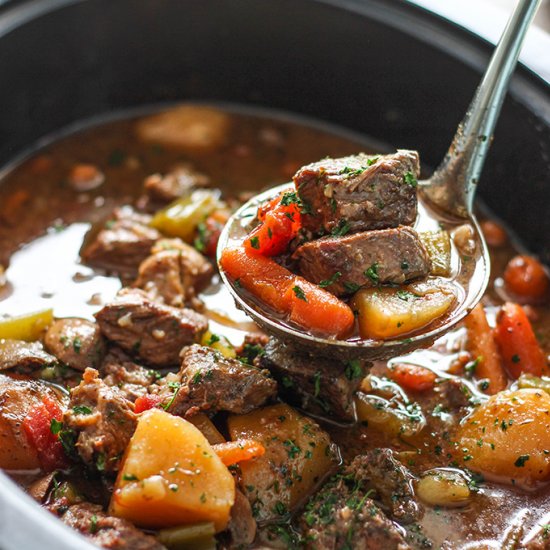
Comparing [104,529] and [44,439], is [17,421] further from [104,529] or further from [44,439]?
[104,529]

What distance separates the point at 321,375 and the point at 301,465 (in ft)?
1.16

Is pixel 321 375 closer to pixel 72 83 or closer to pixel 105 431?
pixel 105 431

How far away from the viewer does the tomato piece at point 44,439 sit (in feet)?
10.5

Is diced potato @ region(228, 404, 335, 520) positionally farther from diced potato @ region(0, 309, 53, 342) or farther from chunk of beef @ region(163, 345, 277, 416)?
diced potato @ region(0, 309, 53, 342)

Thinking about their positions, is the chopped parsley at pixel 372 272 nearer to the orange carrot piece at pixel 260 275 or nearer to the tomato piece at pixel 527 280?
the orange carrot piece at pixel 260 275

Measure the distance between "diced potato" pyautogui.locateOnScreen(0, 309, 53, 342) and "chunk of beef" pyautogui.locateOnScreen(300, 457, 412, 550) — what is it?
4.72 feet

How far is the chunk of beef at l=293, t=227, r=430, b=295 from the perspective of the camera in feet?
9.98

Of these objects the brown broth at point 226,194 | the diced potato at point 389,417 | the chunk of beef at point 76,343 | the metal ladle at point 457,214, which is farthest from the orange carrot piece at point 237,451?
the chunk of beef at point 76,343

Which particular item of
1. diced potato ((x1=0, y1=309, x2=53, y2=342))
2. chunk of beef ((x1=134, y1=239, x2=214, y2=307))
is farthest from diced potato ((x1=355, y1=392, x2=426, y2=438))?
diced potato ((x1=0, y1=309, x2=53, y2=342))

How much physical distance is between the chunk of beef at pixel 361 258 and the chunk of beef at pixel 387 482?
0.62 m

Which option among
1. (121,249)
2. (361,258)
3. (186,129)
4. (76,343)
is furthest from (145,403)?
(186,129)

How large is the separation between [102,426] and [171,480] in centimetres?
37

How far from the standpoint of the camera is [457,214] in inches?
143

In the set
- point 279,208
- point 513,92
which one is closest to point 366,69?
point 513,92
